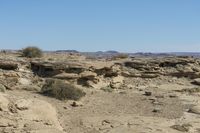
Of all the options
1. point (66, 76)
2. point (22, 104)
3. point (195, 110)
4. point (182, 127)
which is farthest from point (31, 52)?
point (22, 104)

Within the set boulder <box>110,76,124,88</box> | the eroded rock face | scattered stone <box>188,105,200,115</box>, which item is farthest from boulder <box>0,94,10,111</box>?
boulder <box>110,76,124,88</box>

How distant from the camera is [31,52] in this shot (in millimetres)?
32375

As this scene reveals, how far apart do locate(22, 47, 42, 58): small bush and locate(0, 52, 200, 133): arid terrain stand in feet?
19.1

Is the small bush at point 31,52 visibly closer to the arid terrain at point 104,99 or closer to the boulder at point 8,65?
the arid terrain at point 104,99

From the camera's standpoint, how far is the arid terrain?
13.4 meters

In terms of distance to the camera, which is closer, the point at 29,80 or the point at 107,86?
the point at 29,80

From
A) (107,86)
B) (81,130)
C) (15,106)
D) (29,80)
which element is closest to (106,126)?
(81,130)

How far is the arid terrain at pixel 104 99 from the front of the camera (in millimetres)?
13406

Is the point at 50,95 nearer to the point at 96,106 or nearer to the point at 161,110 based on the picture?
the point at 96,106

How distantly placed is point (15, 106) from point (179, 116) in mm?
7869

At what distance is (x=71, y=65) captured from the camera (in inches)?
995

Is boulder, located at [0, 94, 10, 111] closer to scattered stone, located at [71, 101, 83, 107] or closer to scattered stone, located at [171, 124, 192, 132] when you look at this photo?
scattered stone, located at [71, 101, 83, 107]

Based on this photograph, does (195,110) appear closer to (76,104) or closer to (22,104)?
(76,104)

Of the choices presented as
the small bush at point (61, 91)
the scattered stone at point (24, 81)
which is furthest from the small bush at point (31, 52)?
the small bush at point (61, 91)
